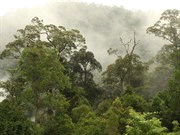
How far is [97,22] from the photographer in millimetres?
102938

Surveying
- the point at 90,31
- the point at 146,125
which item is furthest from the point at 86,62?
the point at 90,31

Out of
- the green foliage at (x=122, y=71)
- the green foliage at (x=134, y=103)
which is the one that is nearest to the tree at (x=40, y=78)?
the green foliage at (x=134, y=103)

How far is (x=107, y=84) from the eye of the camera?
40.7m

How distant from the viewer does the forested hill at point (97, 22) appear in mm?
87312

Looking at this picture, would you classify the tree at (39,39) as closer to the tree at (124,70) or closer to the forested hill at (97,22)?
the tree at (124,70)

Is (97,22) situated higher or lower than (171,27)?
higher

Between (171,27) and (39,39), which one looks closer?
(39,39)

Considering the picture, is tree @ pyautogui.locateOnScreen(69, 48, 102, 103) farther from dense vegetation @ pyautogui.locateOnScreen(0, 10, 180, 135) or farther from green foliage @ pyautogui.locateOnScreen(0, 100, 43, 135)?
green foliage @ pyautogui.locateOnScreen(0, 100, 43, 135)

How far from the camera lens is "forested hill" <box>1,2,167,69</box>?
87312mm

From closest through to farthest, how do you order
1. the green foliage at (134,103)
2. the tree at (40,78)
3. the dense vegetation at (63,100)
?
the dense vegetation at (63,100) < the tree at (40,78) < the green foliage at (134,103)

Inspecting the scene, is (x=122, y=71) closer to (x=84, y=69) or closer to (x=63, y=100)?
(x=84, y=69)

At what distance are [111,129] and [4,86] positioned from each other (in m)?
7.10

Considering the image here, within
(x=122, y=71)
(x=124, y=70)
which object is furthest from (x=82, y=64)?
(x=124, y=70)

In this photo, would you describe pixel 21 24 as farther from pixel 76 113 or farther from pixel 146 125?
pixel 146 125
